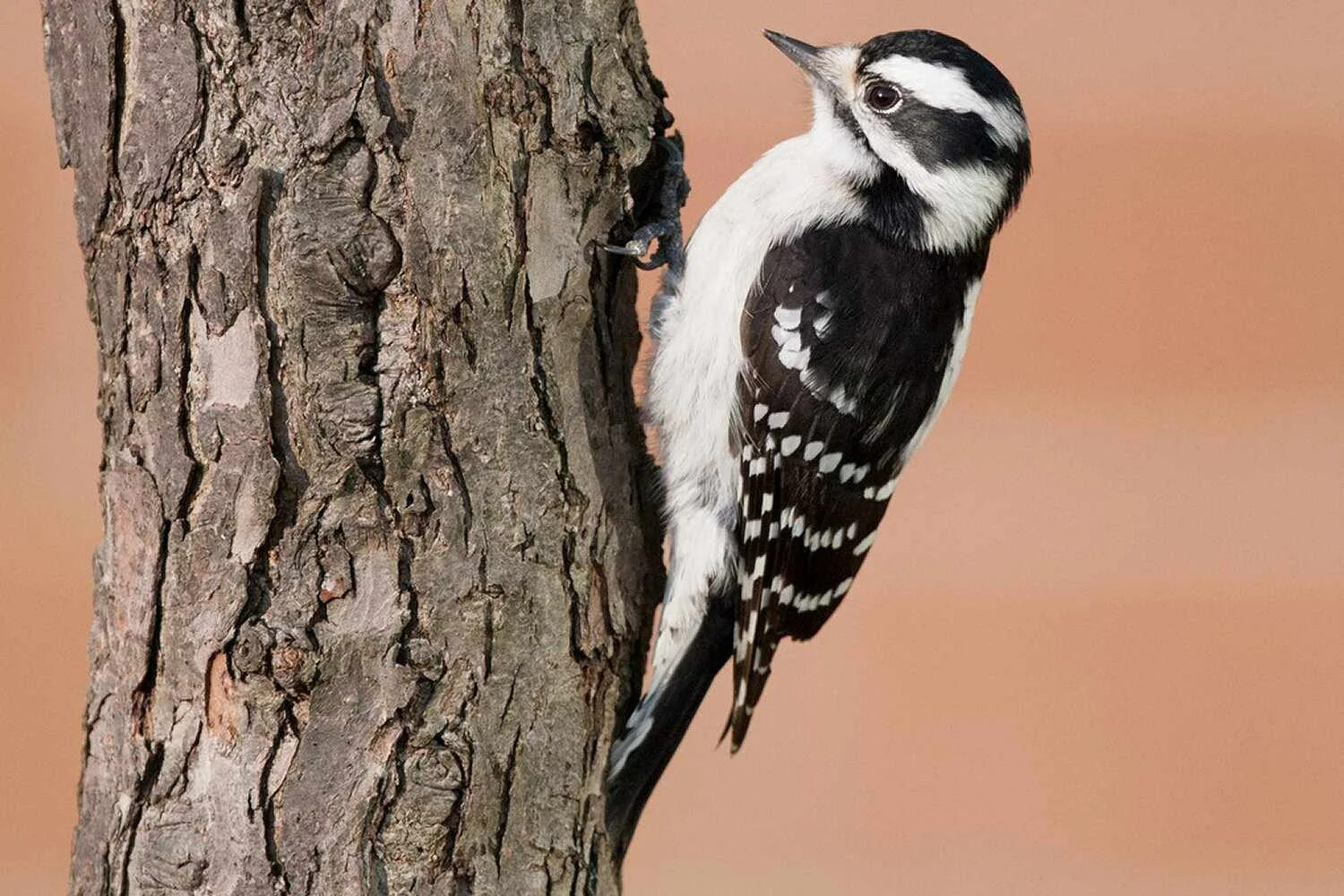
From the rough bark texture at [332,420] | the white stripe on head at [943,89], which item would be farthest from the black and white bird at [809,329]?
the rough bark texture at [332,420]

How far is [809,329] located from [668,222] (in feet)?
1.10

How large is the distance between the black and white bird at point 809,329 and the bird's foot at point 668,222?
0.08 m

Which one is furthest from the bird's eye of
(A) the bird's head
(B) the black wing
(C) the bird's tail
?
(C) the bird's tail

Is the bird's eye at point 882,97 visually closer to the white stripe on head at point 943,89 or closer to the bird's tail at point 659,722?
the white stripe on head at point 943,89

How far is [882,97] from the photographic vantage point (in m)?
2.48

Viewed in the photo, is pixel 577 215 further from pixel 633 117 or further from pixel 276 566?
pixel 276 566

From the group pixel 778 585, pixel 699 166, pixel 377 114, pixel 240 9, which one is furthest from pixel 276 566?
pixel 699 166

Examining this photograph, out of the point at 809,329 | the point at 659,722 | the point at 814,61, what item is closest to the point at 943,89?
the point at 814,61

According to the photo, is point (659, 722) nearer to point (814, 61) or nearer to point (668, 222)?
point (668, 222)

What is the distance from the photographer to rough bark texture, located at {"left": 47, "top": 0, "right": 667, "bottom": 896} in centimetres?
173

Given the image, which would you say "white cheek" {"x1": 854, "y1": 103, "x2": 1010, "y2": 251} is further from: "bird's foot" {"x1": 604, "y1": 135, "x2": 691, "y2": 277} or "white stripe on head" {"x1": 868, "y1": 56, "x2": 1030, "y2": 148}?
"bird's foot" {"x1": 604, "y1": 135, "x2": 691, "y2": 277}

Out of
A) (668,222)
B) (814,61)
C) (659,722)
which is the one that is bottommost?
(659,722)

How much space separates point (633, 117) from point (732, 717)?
3.66ft

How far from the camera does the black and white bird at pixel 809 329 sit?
2418mm
